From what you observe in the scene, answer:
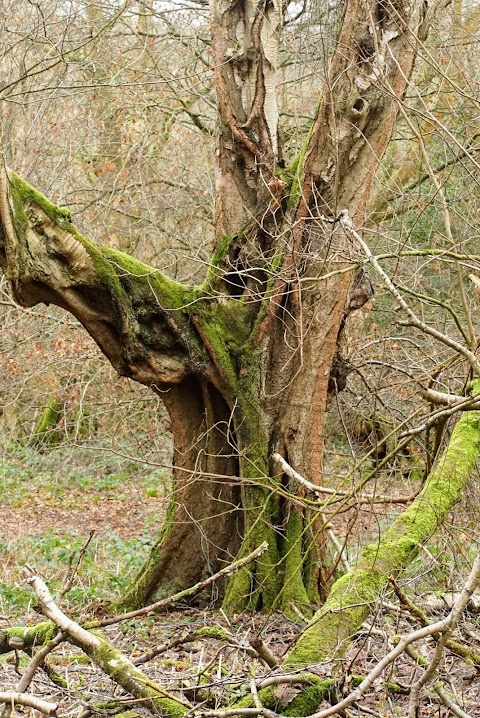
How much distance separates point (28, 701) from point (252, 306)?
180 inches

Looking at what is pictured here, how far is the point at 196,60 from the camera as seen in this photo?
45.6 ft

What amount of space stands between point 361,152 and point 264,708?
15.8ft

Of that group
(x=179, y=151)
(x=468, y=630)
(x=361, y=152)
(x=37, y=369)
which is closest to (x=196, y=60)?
(x=179, y=151)

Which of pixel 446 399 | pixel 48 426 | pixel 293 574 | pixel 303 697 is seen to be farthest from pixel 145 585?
pixel 48 426

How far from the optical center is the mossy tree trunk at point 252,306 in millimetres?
6957

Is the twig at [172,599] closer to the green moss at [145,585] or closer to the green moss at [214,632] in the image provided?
the green moss at [214,632]

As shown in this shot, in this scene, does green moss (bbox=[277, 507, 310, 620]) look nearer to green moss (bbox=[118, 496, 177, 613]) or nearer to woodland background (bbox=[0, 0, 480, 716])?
green moss (bbox=[118, 496, 177, 613])

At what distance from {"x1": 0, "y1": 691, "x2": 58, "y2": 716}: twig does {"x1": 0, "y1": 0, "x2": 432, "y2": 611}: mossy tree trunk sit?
3.36 metres

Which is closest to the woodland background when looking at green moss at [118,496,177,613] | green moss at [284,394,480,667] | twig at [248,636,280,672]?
green moss at [118,496,177,613]

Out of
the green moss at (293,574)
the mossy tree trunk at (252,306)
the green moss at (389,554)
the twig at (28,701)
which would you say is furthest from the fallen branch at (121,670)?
the green moss at (293,574)

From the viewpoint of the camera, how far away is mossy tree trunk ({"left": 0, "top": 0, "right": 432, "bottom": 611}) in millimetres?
6957

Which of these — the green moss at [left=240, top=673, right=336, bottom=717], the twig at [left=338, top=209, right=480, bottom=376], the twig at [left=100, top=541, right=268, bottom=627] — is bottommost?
the green moss at [left=240, top=673, right=336, bottom=717]

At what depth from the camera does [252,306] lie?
25.2ft

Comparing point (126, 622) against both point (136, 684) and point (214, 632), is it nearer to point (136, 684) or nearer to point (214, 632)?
point (214, 632)
